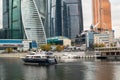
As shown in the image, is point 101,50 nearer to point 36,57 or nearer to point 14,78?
point 36,57

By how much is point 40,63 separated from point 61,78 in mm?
43468

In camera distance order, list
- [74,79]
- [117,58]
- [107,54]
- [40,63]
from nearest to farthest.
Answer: [74,79]
[40,63]
[117,58]
[107,54]

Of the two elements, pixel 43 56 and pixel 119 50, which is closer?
pixel 43 56

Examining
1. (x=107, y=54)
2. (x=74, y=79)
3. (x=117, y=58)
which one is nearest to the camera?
(x=74, y=79)

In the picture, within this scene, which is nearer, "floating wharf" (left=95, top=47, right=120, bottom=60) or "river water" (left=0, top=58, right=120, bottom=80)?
"river water" (left=0, top=58, right=120, bottom=80)

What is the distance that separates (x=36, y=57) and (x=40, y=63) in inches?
118

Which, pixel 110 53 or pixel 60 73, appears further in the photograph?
pixel 110 53

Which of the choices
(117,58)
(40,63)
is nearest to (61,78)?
(40,63)

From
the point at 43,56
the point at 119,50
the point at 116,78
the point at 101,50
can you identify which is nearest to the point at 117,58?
the point at 119,50

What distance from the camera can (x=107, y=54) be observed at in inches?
6639

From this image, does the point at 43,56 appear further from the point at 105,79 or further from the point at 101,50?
the point at 101,50

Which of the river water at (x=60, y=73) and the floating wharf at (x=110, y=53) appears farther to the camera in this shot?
the floating wharf at (x=110, y=53)

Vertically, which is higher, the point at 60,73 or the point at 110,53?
the point at 60,73

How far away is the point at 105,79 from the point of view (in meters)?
66.9
